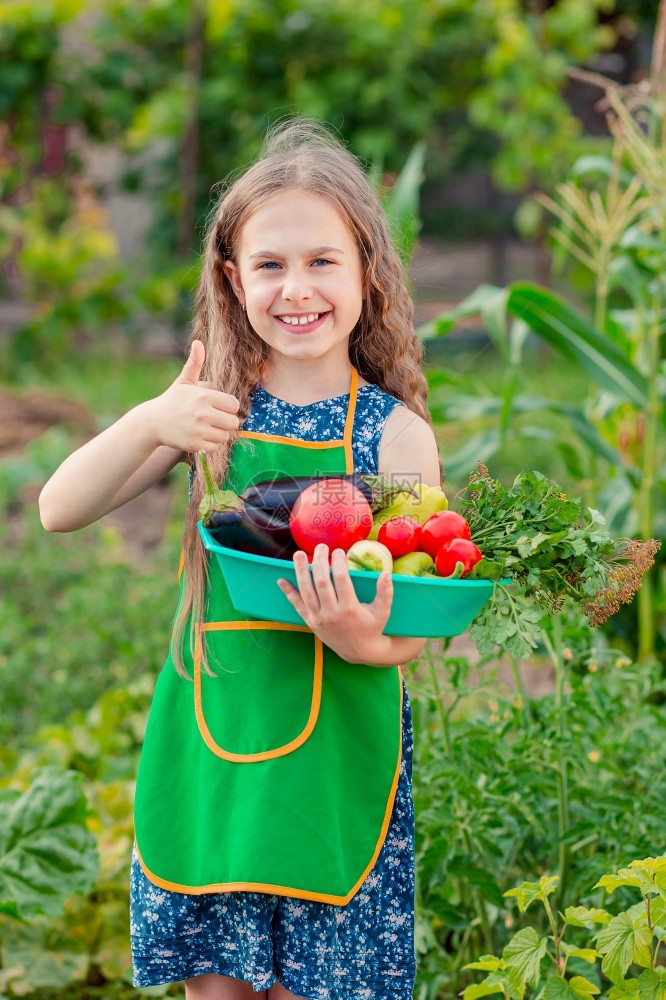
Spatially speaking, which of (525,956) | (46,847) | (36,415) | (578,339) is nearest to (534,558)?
(525,956)

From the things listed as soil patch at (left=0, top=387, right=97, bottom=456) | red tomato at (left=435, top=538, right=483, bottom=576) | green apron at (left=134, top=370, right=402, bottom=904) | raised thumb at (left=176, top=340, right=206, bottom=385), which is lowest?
green apron at (left=134, top=370, right=402, bottom=904)

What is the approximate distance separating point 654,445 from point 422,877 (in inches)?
62.5

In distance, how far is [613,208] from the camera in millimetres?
2916

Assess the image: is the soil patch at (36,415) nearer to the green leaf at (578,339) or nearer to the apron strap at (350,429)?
the green leaf at (578,339)

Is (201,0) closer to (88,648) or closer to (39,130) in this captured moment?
(39,130)

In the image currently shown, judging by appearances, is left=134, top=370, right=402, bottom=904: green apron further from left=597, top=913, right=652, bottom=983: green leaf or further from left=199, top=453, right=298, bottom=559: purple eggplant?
left=597, top=913, right=652, bottom=983: green leaf

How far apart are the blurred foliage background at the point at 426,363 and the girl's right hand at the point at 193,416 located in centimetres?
11

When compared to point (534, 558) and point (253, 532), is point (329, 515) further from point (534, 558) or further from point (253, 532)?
point (534, 558)

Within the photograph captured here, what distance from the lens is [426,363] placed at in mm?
1704

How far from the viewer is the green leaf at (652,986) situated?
4.01 feet

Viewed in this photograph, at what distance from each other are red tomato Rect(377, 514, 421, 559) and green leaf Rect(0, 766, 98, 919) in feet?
3.30

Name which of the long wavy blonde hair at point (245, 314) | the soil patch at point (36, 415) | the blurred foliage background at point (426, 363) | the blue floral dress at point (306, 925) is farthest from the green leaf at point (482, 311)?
the soil patch at point (36, 415)

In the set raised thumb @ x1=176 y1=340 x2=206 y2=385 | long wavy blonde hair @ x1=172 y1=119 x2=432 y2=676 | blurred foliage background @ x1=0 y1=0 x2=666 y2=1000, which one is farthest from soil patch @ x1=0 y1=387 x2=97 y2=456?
raised thumb @ x1=176 y1=340 x2=206 y2=385

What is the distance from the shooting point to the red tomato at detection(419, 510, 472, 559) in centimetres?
119
